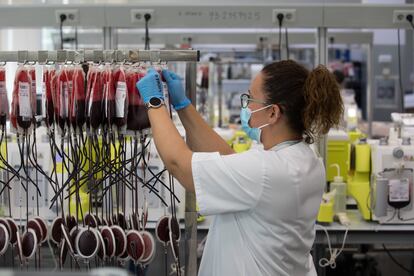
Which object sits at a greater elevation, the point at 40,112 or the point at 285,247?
the point at 40,112

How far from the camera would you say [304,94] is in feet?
5.80

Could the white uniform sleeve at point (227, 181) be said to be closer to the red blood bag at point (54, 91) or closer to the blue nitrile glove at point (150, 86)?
the blue nitrile glove at point (150, 86)

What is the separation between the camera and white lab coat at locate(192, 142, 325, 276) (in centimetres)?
170

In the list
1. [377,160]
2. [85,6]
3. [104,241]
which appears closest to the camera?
[104,241]

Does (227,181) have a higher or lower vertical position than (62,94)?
lower

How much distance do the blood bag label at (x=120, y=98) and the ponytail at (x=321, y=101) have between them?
1.66 feet

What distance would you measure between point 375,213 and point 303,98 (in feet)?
4.94

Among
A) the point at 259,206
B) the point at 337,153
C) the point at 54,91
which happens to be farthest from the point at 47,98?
the point at 337,153

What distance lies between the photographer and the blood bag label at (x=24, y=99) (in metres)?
1.83

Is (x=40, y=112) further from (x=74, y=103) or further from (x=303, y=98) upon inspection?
(x=303, y=98)

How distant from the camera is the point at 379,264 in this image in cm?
436

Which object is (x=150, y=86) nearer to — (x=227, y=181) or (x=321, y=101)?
(x=227, y=181)

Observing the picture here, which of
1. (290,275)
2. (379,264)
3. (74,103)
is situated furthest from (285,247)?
(379,264)

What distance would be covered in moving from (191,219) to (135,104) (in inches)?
16.2
